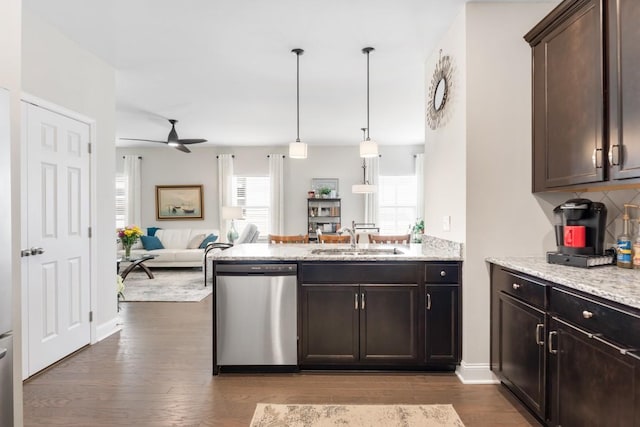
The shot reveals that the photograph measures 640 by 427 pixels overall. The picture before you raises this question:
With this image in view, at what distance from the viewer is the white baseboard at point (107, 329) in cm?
358

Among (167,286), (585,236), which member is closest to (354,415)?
(585,236)

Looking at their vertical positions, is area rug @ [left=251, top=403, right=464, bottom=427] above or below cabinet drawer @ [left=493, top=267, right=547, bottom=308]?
below

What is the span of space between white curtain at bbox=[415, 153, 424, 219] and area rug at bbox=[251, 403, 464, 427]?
6.08 metres

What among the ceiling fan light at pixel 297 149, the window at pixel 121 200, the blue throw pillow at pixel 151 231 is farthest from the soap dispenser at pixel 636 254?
the window at pixel 121 200

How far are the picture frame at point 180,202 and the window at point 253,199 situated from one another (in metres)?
0.84

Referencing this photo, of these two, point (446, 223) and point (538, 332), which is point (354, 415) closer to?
point (538, 332)

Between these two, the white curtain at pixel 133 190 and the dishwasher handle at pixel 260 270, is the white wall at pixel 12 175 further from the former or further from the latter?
the white curtain at pixel 133 190

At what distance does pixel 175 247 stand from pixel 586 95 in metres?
7.58

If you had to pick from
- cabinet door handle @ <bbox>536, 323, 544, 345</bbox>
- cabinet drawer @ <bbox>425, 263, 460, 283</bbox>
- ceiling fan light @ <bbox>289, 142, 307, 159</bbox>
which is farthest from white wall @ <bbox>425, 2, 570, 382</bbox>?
ceiling fan light @ <bbox>289, 142, 307, 159</bbox>

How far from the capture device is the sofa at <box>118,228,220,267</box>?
741 cm

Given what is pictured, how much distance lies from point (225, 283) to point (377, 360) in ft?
4.15

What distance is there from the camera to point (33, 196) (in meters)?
2.82

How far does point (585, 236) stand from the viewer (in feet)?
7.29

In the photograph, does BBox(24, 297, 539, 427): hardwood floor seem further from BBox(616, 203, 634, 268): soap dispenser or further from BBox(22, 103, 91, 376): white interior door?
BBox(616, 203, 634, 268): soap dispenser
